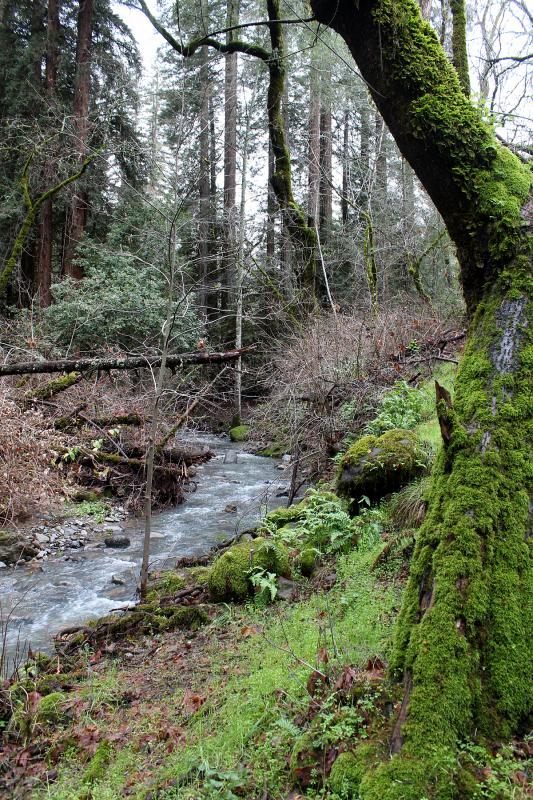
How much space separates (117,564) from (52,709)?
14.0 feet

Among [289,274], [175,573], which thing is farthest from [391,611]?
[289,274]

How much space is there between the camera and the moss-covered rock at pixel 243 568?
5746mm

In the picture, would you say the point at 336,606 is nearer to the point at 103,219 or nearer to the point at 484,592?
the point at 484,592

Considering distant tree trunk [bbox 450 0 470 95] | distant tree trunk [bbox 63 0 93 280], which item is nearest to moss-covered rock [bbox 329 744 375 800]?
distant tree trunk [bbox 450 0 470 95]

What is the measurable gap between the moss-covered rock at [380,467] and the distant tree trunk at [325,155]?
1418 centimetres

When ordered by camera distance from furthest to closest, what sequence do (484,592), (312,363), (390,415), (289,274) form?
(289,274), (312,363), (390,415), (484,592)

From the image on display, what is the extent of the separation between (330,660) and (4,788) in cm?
222

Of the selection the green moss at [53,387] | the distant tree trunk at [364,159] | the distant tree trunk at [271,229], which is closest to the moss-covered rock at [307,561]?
the green moss at [53,387]

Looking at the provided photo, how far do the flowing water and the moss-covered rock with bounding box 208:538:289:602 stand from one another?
5.60 ft

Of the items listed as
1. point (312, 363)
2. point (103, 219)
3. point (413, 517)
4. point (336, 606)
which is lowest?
point (336, 606)

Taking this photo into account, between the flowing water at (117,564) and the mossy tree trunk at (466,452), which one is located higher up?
the mossy tree trunk at (466,452)

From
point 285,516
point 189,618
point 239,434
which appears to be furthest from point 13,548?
point 239,434

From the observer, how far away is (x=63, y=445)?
34.0 feet

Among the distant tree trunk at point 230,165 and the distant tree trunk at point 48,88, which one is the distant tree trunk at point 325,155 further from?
the distant tree trunk at point 48,88
